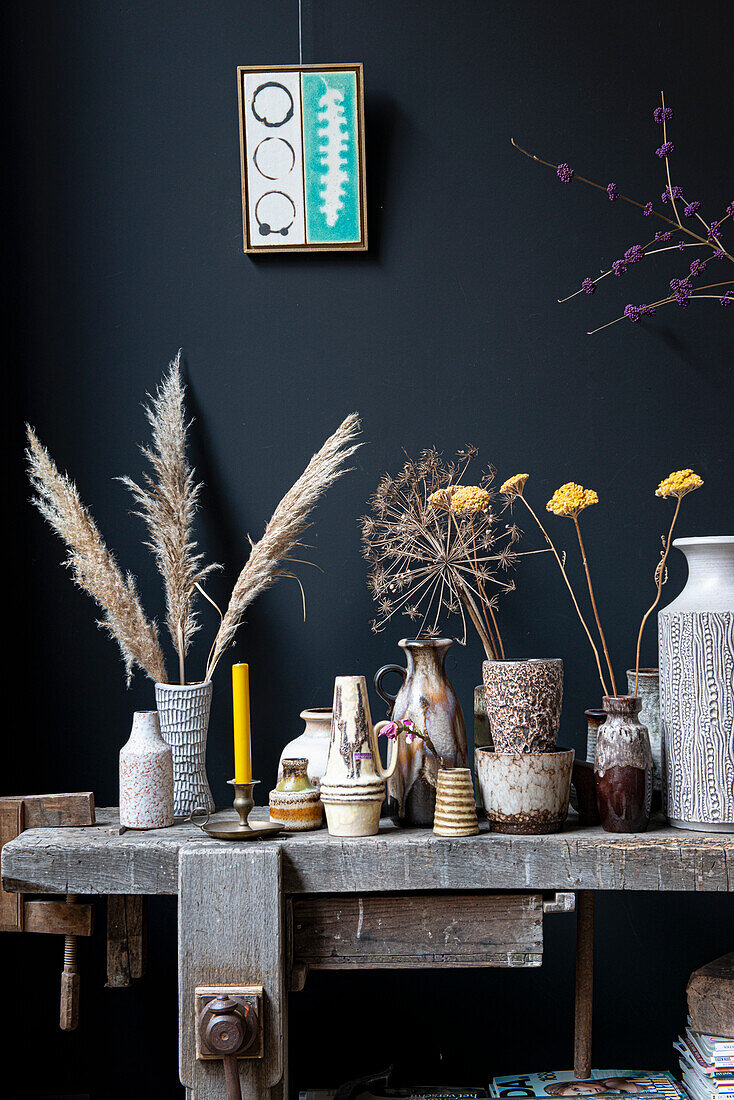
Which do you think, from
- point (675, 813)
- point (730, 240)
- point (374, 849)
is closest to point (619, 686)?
point (675, 813)

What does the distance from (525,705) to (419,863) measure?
0.92 ft

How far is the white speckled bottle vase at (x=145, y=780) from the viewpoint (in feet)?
4.81

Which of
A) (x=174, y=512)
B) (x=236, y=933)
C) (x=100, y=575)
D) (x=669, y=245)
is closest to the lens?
(x=236, y=933)

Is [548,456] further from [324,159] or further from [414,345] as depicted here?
[324,159]

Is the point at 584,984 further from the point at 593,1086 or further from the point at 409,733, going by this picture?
the point at 409,733

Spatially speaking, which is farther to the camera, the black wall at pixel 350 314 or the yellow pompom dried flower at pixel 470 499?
the black wall at pixel 350 314

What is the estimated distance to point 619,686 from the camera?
177 cm

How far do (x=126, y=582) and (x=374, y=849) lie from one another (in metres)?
0.74

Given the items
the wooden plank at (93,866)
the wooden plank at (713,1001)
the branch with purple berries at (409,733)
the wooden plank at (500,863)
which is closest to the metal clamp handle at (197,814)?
the wooden plank at (93,866)

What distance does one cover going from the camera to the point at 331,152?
69.6 inches

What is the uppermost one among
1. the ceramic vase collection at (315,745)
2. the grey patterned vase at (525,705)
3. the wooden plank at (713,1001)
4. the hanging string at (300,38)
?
the hanging string at (300,38)

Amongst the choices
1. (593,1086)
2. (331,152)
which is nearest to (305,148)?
(331,152)

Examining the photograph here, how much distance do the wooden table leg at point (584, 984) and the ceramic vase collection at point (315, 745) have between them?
0.51 m

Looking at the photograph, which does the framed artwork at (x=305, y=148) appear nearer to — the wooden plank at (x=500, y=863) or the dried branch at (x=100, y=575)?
the dried branch at (x=100, y=575)
